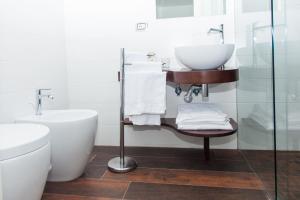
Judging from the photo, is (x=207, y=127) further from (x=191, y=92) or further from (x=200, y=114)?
(x=191, y=92)

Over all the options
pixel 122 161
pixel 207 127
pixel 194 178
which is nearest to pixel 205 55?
pixel 207 127

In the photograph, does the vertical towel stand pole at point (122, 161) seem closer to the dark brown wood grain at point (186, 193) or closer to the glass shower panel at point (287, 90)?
the dark brown wood grain at point (186, 193)

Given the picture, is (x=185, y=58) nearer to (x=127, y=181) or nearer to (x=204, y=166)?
(x=204, y=166)

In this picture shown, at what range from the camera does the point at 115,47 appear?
7.07 ft

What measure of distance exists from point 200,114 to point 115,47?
966mm

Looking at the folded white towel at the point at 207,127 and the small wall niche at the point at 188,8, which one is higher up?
the small wall niche at the point at 188,8

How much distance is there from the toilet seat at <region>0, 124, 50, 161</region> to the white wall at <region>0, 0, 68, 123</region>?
1.27 feet

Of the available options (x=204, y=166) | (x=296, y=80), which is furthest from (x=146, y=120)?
(x=296, y=80)

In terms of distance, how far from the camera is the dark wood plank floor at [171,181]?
138cm

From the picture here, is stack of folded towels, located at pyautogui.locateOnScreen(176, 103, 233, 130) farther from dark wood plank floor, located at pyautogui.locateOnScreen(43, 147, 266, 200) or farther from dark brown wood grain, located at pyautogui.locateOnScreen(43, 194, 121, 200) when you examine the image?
dark brown wood grain, located at pyautogui.locateOnScreen(43, 194, 121, 200)

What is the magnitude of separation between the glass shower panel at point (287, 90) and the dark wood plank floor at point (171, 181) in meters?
0.23

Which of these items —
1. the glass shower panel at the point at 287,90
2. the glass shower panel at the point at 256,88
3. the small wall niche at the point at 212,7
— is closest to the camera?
the glass shower panel at the point at 287,90

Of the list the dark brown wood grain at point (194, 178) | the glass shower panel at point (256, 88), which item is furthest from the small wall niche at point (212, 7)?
the dark brown wood grain at point (194, 178)

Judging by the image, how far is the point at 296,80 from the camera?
3.97 ft
